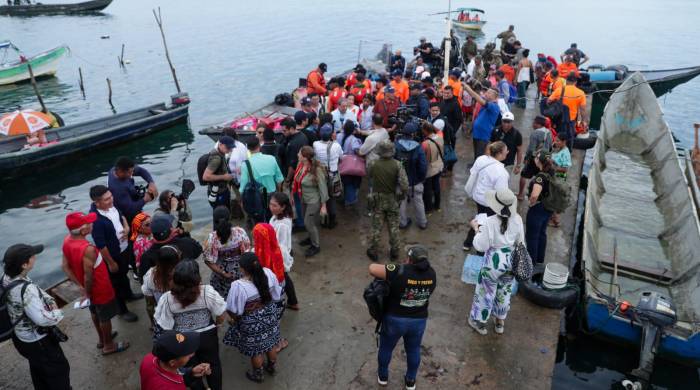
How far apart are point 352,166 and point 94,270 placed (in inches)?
167

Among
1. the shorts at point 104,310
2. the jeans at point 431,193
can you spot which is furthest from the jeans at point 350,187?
the shorts at point 104,310

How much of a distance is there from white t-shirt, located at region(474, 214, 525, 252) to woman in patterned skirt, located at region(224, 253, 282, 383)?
223 centimetres

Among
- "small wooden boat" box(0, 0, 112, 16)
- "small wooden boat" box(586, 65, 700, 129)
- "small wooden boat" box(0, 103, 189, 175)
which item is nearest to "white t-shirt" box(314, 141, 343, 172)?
"small wooden boat" box(0, 103, 189, 175)

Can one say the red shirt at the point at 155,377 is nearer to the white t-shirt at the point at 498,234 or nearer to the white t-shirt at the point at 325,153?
the white t-shirt at the point at 498,234

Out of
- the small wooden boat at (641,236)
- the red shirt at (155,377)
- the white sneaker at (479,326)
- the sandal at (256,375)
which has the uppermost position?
the red shirt at (155,377)

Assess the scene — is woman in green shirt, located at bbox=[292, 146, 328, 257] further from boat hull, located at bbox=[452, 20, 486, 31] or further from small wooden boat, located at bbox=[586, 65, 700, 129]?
boat hull, located at bbox=[452, 20, 486, 31]

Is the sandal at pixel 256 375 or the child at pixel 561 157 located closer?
the sandal at pixel 256 375

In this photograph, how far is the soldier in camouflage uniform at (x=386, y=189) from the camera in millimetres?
6379

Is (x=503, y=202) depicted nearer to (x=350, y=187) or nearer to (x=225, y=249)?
(x=225, y=249)

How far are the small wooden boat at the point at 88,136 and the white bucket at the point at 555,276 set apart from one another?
15011 millimetres

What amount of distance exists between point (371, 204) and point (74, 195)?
11630 mm

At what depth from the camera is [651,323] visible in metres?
5.50

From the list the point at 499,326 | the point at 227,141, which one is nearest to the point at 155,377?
the point at 499,326

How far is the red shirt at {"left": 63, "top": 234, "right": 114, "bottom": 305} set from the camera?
15.1 feet
